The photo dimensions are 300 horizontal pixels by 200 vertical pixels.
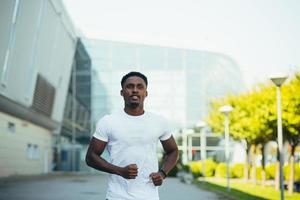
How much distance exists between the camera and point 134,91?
3.13m

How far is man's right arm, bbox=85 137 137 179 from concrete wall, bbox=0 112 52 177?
2488 centimetres

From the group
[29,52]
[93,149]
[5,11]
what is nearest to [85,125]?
[29,52]

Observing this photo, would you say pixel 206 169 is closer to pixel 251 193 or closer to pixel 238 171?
pixel 238 171

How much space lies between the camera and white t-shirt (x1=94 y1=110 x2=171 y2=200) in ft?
9.89

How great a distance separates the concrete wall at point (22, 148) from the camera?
2777 centimetres

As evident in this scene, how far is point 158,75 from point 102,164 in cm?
4056

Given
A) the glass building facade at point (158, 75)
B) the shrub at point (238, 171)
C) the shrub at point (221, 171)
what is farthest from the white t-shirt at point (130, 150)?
the glass building facade at point (158, 75)

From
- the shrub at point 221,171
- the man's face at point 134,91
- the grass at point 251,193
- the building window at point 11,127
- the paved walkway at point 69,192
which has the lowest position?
the paved walkway at point 69,192

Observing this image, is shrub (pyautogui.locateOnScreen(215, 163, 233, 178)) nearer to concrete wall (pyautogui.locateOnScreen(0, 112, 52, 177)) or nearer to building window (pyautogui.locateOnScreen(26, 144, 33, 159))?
concrete wall (pyautogui.locateOnScreen(0, 112, 52, 177))

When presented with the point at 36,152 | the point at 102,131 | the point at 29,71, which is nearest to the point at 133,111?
the point at 102,131

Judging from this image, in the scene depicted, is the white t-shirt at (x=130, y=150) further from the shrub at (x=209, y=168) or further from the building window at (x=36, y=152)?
the building window at (x=36, y=152)

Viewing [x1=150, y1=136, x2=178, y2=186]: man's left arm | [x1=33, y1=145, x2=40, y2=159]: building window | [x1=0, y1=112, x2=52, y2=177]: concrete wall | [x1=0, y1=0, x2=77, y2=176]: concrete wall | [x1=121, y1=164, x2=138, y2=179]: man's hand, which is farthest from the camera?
[x1=33, y1=145, x2=40, y2=159]: building window

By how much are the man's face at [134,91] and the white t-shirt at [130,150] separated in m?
0.10

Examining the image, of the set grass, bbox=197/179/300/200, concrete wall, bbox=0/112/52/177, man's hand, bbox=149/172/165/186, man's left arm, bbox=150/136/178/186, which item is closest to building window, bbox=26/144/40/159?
concrete wall, bbox=0/112/52/177
